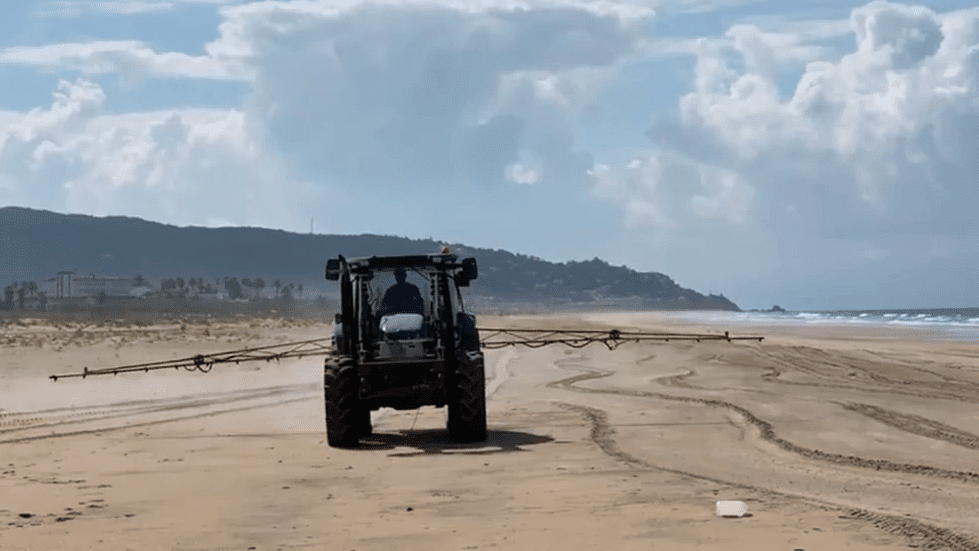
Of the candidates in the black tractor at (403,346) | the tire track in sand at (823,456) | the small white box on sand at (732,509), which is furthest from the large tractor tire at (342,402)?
the small white box on sand at (732,509)

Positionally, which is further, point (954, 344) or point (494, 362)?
point (954, 344)

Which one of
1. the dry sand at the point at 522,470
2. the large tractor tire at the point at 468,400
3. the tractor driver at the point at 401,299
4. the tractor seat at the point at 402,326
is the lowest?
the dry sand at the point at 522,470

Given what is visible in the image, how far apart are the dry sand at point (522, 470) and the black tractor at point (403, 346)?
Result: 20.3 inches

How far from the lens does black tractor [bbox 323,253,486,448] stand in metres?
14.3

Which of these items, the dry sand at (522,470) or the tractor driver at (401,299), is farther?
the tractor driver at (401,299)

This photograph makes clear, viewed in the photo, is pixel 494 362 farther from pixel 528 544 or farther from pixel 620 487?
pixel 528 544

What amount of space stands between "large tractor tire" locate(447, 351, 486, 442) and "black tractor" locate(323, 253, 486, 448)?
0.04 ft

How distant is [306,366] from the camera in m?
32.9

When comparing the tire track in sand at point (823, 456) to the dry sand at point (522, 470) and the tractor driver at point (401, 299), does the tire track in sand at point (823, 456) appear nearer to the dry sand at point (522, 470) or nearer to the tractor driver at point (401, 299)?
the dry sand at point (522, 470)

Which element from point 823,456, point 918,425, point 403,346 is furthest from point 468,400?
point 918,425

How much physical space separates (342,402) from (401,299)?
1473 mm

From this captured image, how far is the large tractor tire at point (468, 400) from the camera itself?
14305mm

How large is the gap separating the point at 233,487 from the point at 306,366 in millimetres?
21556

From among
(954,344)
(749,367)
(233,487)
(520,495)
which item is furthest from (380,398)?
(954,344)
